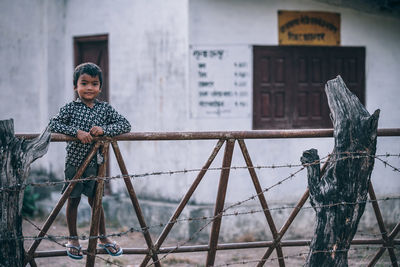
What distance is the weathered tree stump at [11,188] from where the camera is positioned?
315 centimetres

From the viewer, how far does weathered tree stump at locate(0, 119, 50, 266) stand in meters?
3.15

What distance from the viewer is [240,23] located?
23.3ft

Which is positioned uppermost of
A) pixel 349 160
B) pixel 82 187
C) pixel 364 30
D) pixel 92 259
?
pixel 364 30

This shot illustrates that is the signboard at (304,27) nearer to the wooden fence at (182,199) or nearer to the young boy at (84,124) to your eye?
the wooden fence at (182,199)

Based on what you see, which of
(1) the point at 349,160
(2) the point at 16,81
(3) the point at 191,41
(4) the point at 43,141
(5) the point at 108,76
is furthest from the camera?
(2) the point at 16,81

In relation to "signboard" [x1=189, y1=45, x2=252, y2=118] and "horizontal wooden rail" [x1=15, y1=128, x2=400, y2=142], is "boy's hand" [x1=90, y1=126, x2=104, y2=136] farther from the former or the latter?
"signboard" [x1=189, y1=45, x2=252, y2=118]

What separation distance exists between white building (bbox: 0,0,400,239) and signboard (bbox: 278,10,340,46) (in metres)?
0.09

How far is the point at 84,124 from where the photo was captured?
12.7 ft

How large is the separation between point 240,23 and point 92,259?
4.34 metres

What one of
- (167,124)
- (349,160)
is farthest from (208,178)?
(349,160)

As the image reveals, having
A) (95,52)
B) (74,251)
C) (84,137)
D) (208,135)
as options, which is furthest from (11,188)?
(95,52)

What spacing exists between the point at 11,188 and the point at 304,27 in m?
Answer: 5.15

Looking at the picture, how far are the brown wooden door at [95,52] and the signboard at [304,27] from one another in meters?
2.75

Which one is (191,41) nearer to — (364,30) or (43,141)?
(364,30)
